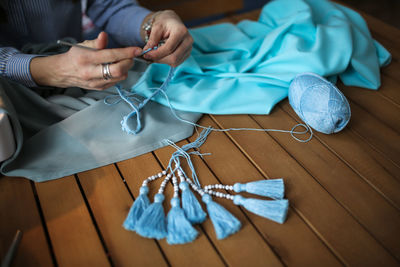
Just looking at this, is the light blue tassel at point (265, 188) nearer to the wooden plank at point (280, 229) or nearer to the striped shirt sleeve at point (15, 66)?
the wooden plank at point (280, 229)

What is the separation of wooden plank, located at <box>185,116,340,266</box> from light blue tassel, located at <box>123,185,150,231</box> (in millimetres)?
142

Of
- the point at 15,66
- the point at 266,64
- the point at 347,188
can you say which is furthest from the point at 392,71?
the point at 15,66

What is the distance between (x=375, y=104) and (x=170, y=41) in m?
0.66

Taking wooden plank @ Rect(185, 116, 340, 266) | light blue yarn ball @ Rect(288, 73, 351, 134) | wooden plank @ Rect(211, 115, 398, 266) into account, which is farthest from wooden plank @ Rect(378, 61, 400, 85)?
wooden plank @ Rect(185, 116, 340, 266)

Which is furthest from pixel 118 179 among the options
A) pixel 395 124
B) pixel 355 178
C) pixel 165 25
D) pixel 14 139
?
pixel 395 124

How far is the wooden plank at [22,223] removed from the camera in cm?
64

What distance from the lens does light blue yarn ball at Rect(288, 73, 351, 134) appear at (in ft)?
2.72

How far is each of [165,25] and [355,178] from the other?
0.66 metres

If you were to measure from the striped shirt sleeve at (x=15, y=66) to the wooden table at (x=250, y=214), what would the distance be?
0.27 metres

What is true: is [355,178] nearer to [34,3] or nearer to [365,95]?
[365,95]

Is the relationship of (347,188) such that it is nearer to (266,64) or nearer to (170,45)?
(266,64)

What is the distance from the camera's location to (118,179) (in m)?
0.78

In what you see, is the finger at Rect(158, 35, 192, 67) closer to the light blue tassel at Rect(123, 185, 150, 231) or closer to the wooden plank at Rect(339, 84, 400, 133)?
the light blue tassel at Rect(123, 185, 150, 231)

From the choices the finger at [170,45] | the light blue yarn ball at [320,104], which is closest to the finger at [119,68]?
the finger at [170,45]
